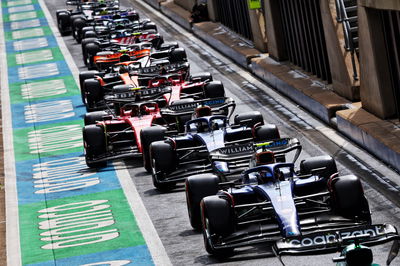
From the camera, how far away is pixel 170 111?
2283 cm

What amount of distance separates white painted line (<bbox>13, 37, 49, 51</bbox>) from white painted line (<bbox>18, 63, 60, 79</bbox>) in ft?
17.7

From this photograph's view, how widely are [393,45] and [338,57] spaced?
3.69 meters

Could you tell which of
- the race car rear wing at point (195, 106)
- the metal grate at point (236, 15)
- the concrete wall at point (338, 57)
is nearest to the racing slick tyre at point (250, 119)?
the race car rear wing at point (195, 106)

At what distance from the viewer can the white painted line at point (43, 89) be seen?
3478 cm

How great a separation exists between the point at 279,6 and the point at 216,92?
330 inches

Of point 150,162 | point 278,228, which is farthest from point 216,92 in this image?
point 278,228

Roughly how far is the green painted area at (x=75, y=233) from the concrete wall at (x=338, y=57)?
718cm

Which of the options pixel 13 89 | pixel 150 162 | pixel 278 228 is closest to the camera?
pixel 278 228

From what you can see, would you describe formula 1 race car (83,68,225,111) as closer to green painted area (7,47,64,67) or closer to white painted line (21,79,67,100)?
white painted line (21,79,67,100)

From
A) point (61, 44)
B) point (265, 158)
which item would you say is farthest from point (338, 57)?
point (61, 44)

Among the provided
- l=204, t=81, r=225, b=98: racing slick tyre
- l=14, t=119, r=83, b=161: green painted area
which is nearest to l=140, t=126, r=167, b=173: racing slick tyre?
l=14, t=119, r=83, b=161: green painted area

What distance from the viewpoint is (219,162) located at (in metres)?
18.8

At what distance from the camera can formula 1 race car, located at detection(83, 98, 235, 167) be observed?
22859 millimetres

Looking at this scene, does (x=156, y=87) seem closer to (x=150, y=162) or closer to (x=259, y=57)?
(x=150, y=162)
